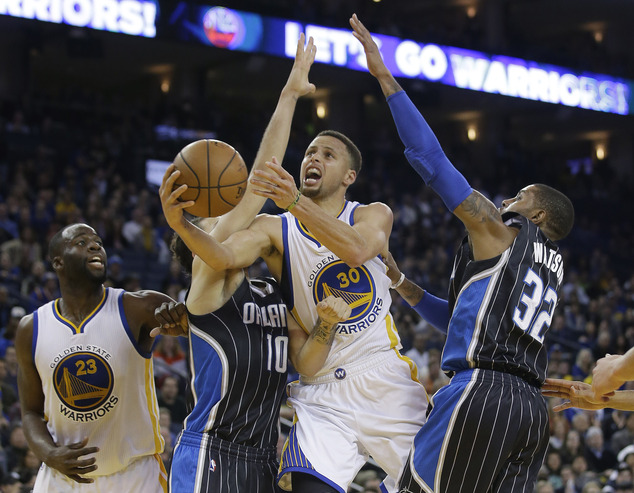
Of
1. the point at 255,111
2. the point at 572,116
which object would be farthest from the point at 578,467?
the point at 572,116

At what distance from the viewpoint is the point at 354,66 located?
21828mm

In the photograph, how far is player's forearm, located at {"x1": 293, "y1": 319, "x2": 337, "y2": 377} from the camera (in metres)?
4.54

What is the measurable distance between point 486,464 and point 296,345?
1202 mm

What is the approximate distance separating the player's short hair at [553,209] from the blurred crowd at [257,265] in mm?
5246

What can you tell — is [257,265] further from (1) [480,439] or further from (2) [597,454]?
(1) [480,439]

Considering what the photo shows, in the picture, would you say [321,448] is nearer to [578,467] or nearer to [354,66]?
[578,467]

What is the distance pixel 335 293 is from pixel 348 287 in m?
0.09

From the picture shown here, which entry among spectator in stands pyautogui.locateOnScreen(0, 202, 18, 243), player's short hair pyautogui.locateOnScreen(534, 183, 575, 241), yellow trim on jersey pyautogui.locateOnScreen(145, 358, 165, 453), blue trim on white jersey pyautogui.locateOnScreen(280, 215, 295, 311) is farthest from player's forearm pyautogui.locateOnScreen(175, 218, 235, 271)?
spectator in stands pyautogui.locateOnScreen(0, 202, 18, 243)

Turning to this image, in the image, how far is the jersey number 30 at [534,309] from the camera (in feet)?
14.1

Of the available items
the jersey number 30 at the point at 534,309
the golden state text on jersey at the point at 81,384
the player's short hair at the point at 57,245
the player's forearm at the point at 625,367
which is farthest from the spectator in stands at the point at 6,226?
the player's forearm at the point at 625,367

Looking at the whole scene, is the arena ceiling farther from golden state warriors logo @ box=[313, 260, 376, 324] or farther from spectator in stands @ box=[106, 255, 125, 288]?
golden state warriors logo @ box=[313, 260, 376, 324]

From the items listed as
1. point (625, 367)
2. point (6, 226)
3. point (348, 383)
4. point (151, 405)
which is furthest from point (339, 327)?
point (6, 226)

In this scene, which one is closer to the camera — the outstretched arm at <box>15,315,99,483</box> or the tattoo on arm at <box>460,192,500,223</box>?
the tattoo on arm at <box>460,192,500,223</box>

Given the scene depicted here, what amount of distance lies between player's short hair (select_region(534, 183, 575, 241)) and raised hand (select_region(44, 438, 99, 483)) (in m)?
2.69
